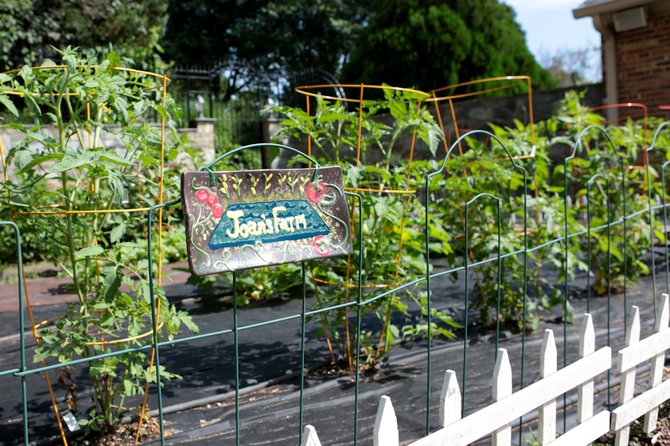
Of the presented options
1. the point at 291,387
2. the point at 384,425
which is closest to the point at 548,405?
the point at 384,425

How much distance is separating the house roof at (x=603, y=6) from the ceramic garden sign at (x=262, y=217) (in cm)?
668

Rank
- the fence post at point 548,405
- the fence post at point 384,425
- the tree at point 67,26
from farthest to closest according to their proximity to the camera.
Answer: the tree at point 67,26 < the fence post at point 548,405 < the fence post at point 384,425

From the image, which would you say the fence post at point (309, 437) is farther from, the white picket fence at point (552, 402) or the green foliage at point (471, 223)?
the green foliage at point (471, 223)

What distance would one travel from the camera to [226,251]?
1607mm

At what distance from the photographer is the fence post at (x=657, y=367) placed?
2.73m

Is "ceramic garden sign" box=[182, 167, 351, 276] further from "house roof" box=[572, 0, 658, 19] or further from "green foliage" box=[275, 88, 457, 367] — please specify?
"house roof" box=[572, 0, 658, 19]

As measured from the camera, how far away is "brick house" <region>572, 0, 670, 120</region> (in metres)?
7.48

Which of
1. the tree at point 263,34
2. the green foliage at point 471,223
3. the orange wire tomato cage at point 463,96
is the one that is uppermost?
the tree at point 263,34

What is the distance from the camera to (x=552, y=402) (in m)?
2.22

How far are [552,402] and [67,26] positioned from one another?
10510 mm

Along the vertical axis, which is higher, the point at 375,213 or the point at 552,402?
the point at 375,213

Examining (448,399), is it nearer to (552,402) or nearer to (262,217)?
(552,402)

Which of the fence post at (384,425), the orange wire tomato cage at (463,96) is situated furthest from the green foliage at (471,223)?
the fence post at (384,425)

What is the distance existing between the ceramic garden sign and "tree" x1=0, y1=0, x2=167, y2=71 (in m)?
8.73
